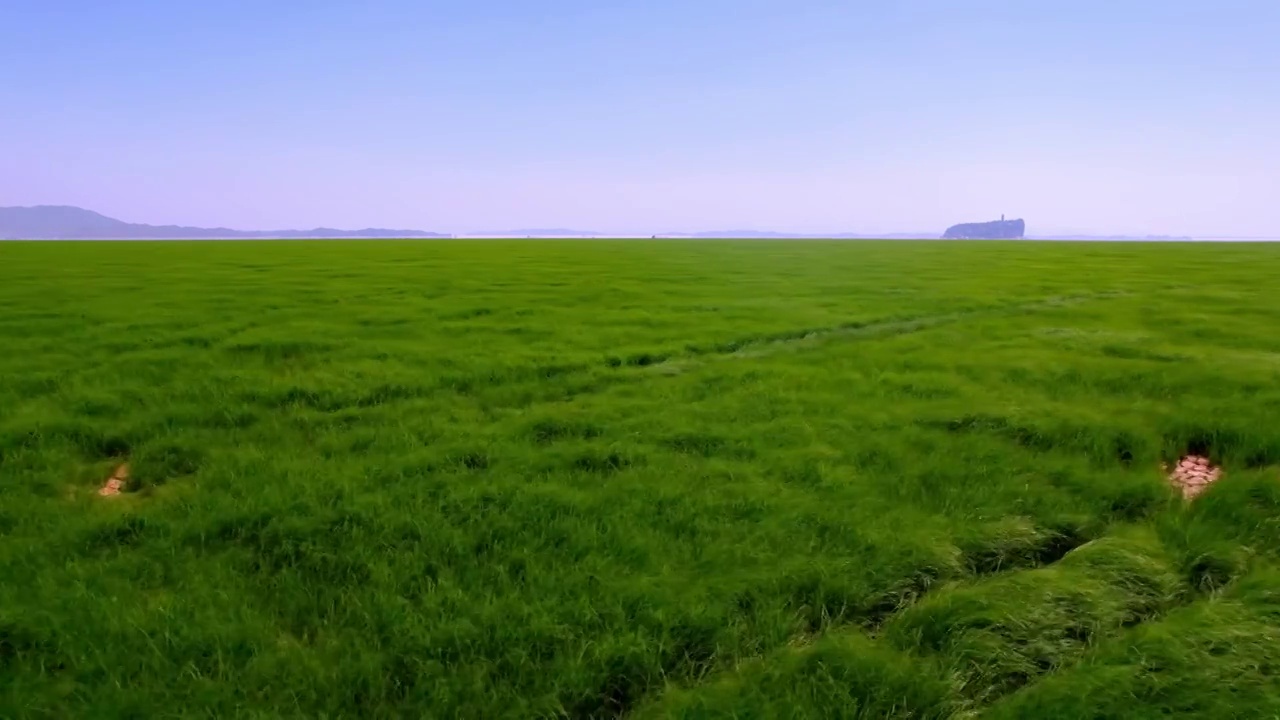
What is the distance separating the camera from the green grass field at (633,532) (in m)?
4.30

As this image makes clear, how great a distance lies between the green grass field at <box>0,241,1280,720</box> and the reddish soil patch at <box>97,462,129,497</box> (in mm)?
124

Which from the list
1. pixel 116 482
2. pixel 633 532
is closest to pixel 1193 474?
pixel 633 532

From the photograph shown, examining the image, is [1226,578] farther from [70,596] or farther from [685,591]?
[70,596]

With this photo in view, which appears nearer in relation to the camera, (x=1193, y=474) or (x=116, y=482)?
(x=116, y=482)

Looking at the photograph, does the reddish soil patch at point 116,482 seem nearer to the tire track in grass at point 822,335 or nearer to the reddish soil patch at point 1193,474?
the tire track in grass at point 822,335

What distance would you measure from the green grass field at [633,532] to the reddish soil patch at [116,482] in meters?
0.12

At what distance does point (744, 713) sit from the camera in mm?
4059

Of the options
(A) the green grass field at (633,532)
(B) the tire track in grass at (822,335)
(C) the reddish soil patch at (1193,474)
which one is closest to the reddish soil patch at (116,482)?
(A) the green grass field at (633,532)

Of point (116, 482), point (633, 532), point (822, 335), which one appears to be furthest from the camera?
point (822, 335)

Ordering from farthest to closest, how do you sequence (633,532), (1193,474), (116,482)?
(1193,474) < (116,482) < (633,532)

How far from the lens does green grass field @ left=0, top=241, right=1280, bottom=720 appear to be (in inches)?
169

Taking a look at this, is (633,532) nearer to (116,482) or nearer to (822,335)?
(116,482)

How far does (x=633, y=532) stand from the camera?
598 centimetres

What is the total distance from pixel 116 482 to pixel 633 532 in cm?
550
